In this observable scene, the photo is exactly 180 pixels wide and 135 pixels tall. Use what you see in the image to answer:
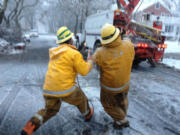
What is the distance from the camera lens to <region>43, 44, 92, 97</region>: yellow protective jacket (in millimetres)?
2248

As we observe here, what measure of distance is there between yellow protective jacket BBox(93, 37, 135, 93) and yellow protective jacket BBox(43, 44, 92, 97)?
0.29m

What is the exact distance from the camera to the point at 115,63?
2.40 m

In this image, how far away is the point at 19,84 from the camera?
15.9 feet

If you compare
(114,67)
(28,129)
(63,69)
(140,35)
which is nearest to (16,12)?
(140,35)

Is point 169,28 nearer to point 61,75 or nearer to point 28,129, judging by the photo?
point 61,75

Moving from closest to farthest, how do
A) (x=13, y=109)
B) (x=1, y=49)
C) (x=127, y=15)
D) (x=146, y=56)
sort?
(x=13, y=109)
(x=146, y=56)
(x=127, y=15)
(x=1, y=49)

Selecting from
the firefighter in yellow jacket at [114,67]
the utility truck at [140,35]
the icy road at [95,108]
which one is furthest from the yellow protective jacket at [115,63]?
the utility truck at [140,35]

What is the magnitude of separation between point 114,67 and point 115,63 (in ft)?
0.22

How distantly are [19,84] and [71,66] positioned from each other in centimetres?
323

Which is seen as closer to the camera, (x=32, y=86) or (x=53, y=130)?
(x=53, y=130)

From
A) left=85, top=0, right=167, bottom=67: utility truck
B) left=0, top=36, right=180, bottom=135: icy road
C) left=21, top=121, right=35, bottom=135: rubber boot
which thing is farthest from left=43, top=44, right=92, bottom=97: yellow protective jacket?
left=85, top=0, right=167, bottom=67: utility truck

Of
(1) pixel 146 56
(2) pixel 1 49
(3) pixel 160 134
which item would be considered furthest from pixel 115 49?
(2) pixel 1 49

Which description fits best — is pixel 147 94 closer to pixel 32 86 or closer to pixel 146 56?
pixel 146 56

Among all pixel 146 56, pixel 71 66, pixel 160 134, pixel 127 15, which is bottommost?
pixel 160 134
